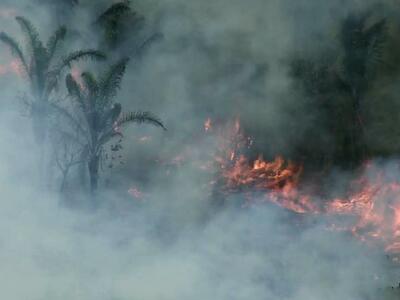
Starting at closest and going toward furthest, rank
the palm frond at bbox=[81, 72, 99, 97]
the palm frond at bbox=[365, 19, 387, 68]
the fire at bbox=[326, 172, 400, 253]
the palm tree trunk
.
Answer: the palm frond at bbox=[81, 72, 99, 97] → the palm tree trunk → the fire at bbox=[326, 172, 400, 253] → the palm frond at bbox=[365, 19, 387, 68]

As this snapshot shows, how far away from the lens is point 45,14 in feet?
80.2

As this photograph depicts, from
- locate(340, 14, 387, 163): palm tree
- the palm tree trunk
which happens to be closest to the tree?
the palm tree trunk

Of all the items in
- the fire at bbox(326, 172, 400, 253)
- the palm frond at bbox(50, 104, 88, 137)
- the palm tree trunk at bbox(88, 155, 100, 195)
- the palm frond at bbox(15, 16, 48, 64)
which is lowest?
the fire at bbox(326, 172, 400, 253)

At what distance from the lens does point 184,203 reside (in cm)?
2209

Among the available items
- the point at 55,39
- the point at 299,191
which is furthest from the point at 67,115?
the point at 299,191

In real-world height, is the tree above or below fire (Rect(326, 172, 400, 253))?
above

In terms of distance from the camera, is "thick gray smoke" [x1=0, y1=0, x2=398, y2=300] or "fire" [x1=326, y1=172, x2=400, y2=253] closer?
"thick gray smoke" [x1=0, y1=0, x2=398, y2=300]

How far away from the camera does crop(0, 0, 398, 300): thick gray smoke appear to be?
15.0 m

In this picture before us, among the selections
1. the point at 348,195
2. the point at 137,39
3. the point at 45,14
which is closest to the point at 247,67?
the point at 137,39

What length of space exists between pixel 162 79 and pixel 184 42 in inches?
62.8

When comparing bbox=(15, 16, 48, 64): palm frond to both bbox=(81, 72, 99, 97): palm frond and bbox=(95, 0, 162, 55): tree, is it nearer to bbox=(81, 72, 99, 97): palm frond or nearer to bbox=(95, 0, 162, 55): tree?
bbox=(81, 72, 99, 97): palm frond

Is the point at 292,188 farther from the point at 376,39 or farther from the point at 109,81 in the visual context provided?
the point at 109,81

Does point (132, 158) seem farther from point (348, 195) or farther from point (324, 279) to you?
point (324, 279)

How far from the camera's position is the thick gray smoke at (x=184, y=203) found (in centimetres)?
1495
